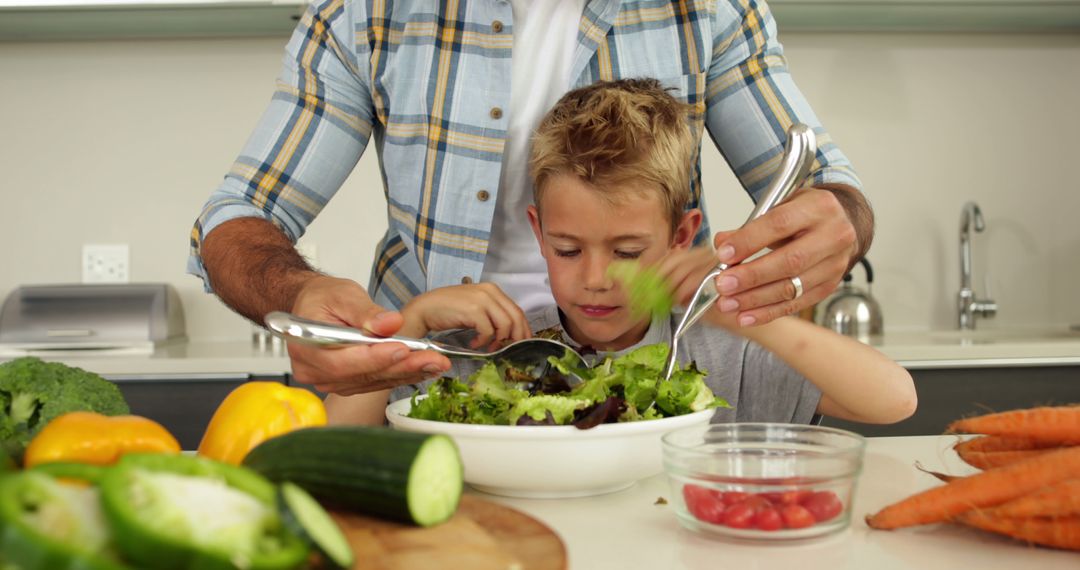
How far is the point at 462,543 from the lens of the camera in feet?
1.93

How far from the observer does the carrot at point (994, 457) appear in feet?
2.69

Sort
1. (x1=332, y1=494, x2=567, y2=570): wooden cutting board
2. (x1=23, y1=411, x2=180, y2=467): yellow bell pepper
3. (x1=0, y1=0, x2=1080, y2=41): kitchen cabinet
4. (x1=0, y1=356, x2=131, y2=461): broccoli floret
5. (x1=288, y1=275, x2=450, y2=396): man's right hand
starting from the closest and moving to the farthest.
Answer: (x1=332, y1=494, x2=567, y2=570): wooden cutting board → (x1=23, y1=411, x2=180, y2=467): yellow bell pepper → (x1=0, y1=356, x2=131, y2=461): broccoli floret → (x1=288, y1=275, x2=450, y2=396): man's right hand → (x1=0, y1=0, x2=1080, y2=41): kitchen cabinet

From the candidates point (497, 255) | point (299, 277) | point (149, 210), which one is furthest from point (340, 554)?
A: point (149, 210)

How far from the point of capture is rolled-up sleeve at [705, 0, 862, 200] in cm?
154

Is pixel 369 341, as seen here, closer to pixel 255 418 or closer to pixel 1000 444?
pixel 255 418

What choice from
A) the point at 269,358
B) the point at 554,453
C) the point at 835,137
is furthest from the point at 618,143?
the point at 835,137

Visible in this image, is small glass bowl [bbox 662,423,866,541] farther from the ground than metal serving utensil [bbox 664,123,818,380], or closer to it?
closer to it

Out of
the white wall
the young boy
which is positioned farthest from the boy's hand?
the white wall

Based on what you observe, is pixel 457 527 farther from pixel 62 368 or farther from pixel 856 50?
pixel 856 50

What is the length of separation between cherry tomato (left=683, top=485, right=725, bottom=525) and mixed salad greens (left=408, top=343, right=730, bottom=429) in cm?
12

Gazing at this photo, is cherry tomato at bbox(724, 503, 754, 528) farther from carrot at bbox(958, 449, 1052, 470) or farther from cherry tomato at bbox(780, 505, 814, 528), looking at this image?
carrot at bbox(958, 449, 1052, 470)

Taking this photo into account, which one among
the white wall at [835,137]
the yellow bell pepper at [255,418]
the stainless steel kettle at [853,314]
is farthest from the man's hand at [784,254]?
the white wall at [835,137]

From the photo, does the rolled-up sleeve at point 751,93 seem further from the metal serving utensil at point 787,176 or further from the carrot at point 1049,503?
the carrot at point 1049,503

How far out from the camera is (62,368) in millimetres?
876
